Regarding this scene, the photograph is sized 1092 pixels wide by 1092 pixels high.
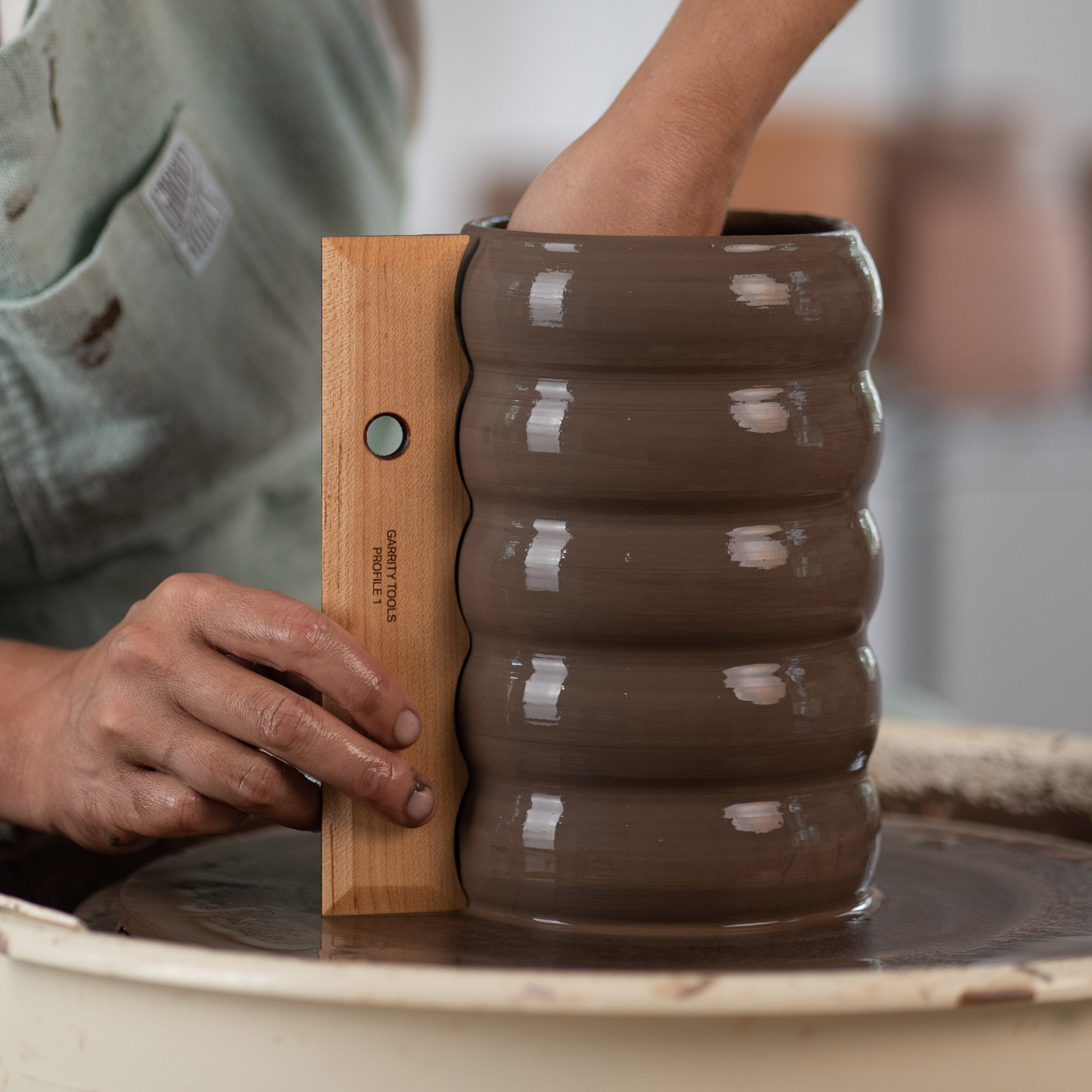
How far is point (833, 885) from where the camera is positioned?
0.57m

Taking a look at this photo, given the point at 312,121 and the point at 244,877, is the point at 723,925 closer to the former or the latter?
the point at 244,877

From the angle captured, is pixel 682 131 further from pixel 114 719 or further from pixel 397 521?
pixel 114 719

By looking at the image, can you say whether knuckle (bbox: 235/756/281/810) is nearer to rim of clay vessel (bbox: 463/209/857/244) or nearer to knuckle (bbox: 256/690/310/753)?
knuckle (bbox: 256/690/310/753)

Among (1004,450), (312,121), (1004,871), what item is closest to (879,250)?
(1004,450)

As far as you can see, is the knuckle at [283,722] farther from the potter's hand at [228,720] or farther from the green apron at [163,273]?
the green apron at [163,273]

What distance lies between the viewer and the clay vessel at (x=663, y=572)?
21.0 inches

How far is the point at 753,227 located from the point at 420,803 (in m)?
0.29

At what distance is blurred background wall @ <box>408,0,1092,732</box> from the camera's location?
2381 millimetres

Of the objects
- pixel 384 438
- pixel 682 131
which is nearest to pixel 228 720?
pixel 384 438

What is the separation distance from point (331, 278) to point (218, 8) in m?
0.40

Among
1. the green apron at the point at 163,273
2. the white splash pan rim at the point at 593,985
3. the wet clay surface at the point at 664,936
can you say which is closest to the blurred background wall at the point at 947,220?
the green apron at the point at 163,273

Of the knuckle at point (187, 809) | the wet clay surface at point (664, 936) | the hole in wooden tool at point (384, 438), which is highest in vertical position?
the hole in wooden tool at point (384, 438)

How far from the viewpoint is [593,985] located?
418 millimetres

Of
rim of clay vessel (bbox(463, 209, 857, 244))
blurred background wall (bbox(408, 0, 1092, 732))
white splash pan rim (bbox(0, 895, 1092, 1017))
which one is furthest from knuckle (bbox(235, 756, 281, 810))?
blurred background wall (bbox(408, 0, 1092, 732))
